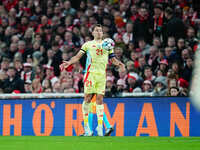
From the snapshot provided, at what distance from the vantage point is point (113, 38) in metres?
15.7

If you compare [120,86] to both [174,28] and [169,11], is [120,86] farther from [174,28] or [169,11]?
[169,11]

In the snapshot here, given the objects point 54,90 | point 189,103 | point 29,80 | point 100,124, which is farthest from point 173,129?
point 29,80

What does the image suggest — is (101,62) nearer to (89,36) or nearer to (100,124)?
(100,124)

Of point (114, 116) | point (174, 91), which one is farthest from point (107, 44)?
point (174, 91)

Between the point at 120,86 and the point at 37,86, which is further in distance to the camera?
the point at 37,86

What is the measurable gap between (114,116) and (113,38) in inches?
172

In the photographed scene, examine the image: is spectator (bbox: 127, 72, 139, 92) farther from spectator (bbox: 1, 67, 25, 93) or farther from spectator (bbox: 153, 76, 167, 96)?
spectator (bbox: 1, 67, 25, 93)

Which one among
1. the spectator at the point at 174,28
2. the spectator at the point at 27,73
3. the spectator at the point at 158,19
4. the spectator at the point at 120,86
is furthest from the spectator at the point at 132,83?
the spectator at the point at 27,73

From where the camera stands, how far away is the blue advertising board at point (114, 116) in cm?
1115

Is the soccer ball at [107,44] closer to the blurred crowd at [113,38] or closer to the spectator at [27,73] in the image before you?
the blurred crowd at [113,38]

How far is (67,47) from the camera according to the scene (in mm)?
15789

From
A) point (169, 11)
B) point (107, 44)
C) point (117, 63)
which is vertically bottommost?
point (117, 63)

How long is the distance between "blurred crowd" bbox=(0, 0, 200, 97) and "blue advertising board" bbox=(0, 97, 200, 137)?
77 centimetres

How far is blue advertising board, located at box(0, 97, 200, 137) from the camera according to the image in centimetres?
1115
